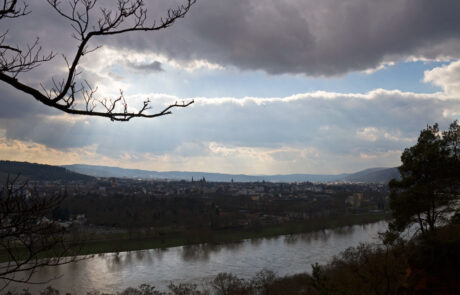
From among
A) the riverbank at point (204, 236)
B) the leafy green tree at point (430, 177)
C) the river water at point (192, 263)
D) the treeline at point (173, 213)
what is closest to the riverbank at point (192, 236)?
the riverbank at point (204, 236)

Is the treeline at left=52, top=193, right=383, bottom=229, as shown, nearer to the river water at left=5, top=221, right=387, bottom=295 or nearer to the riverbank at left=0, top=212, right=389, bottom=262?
the riverbank at left=0, top=212, right=389, bottom=262

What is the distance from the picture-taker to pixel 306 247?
3381 centimetres

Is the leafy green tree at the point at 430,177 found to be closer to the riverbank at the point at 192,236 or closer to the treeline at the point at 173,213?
the riverbank at the point at 192,236

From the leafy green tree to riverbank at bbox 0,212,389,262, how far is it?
2882cm

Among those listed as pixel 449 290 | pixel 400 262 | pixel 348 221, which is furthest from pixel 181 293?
pixel 348 221

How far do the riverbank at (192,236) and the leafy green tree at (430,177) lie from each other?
28.8 m

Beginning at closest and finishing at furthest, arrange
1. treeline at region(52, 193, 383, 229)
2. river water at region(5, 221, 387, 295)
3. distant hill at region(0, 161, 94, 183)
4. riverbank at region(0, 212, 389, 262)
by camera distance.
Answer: river water at region(5, 221, 387, 295), riverbank at region(0, 212, 389, 262), treeline at region(52, 193, 383, 229), distant hill at region(0, 161, 94, 183)

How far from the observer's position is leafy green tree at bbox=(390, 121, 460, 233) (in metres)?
11.8

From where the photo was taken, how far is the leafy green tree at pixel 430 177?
1178cm

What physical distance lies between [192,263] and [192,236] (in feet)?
44.6

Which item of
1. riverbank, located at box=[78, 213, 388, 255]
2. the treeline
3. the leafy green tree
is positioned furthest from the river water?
the treeline

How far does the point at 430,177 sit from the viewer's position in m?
12.3

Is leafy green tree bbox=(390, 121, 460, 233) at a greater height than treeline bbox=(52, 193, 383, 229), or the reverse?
leafy green tree bbox=(390, 121, 460, 233)

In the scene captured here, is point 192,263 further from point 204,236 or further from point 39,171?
point 39,171
